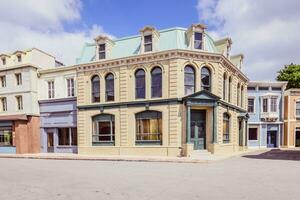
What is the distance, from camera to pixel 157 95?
60.3ft

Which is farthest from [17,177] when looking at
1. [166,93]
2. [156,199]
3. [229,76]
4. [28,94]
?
[229,76]

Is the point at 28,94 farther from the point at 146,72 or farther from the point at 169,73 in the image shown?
the point at 169,73

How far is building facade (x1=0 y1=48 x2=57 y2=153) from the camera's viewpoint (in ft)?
72.5

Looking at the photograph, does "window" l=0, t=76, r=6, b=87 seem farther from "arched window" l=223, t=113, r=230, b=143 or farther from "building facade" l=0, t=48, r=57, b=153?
"arched window" l=223, t=113, r=230, b=143

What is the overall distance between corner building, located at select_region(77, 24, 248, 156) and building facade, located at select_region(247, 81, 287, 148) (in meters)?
9.10

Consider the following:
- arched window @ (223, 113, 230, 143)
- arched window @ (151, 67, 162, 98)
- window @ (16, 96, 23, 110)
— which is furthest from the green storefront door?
window @ (16, 96, 23, 110)

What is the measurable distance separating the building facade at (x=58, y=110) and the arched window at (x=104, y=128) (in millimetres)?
2679

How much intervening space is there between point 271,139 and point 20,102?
29727 millimetres

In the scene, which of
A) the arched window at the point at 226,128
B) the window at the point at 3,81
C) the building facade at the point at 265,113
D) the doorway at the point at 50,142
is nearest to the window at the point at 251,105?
the building facade at the point at 265,113

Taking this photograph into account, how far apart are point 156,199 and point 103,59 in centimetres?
1549

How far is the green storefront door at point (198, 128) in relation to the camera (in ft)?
59.5

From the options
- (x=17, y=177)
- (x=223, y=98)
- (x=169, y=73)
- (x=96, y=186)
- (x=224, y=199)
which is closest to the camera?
(x=224, y=199)

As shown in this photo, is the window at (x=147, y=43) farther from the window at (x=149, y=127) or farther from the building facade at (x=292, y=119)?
the building facade at (x=292, y=119)

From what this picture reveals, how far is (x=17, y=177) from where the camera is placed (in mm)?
10594
